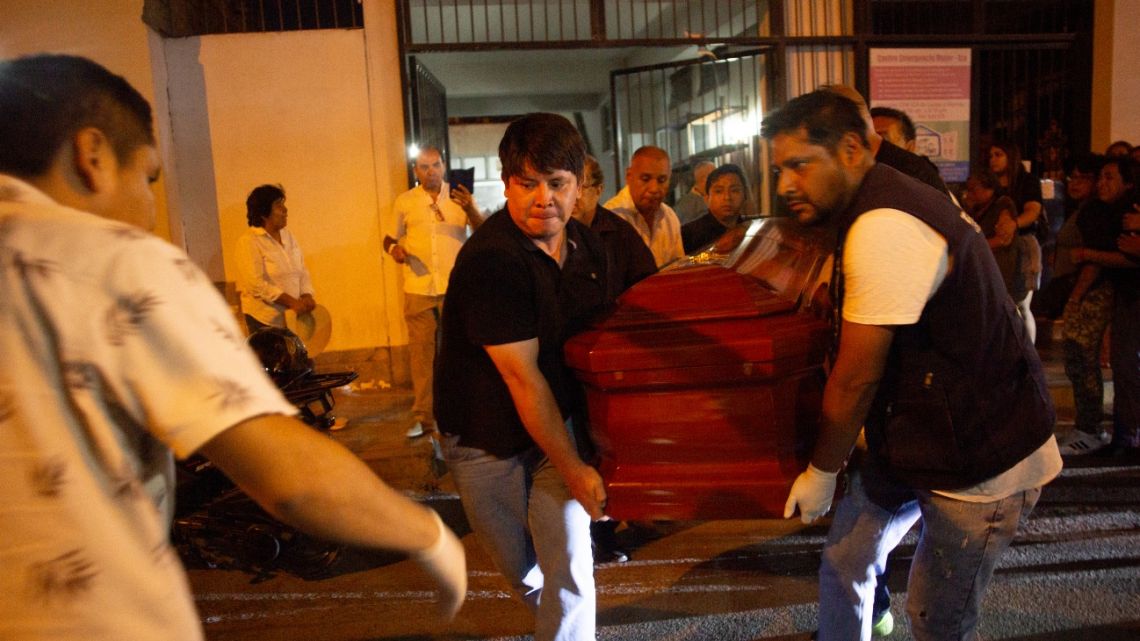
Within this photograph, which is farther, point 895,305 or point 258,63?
point 258,63

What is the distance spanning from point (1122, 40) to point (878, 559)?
737 cm

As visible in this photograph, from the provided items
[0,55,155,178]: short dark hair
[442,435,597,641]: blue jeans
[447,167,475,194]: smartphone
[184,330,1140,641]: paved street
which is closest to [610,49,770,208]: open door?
[447,167,475,194]: smartphone

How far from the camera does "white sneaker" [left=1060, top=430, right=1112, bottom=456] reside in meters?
4.99

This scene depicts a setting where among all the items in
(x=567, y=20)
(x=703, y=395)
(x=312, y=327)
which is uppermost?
(x=567, y=20)

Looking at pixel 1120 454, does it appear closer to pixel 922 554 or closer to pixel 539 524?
pixel 922 554

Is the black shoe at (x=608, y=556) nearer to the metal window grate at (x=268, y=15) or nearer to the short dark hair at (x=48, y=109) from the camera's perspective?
the short dark hair at (x=48, y=109)

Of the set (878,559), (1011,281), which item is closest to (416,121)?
(1011,281)

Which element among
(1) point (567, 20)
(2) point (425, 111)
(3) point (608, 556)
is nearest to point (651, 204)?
(3) point (608, 556)

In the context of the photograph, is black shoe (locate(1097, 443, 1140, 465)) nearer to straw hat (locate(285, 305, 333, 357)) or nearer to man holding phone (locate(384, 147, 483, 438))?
man holding phone (locate(384, 147, 483, 438))

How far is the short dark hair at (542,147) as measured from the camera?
221cm

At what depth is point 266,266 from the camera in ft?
19.2

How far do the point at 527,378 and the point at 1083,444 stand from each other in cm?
426

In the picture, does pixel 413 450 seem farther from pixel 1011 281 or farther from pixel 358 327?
pixel 1011 281

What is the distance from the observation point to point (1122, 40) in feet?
25.1
